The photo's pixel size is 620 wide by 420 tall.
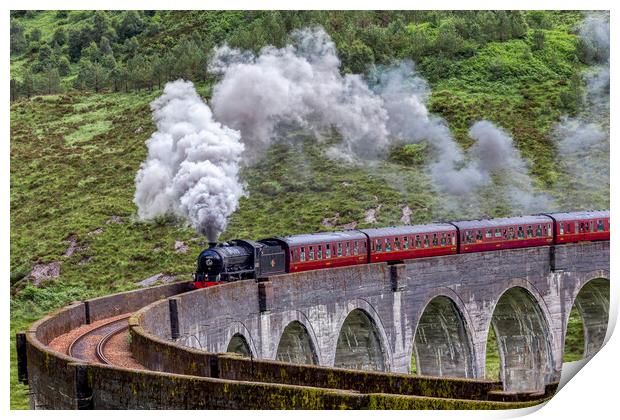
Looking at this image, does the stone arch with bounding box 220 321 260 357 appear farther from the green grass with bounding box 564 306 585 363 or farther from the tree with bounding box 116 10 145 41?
the tree with bounding box 116 10 145 41

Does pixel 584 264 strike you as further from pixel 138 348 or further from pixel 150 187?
pixel 138 348

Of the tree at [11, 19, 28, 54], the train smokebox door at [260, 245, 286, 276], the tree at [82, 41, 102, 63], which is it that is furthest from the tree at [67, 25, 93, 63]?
the train smokebox door at [260, 245, 286, 276]

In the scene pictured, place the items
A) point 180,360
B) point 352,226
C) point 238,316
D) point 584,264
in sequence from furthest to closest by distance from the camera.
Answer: point 352,226 → point 584,264 → point 238,316 → point 180,360

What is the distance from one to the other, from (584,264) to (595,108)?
24.4 m

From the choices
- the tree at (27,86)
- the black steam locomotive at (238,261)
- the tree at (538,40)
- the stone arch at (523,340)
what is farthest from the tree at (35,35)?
the tree at (538,40)

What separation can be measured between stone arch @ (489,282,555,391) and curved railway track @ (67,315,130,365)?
17.5 metres

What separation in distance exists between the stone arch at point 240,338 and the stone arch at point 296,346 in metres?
2.46

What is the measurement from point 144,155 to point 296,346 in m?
23.6

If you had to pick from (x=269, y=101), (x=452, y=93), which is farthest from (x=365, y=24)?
(x=269, y=101)

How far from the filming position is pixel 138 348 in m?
22.0

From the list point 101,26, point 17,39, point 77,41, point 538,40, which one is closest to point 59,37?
point 77,41

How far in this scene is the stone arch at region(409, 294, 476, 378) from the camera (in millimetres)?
38656

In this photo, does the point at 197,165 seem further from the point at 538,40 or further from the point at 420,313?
the point at 538,40

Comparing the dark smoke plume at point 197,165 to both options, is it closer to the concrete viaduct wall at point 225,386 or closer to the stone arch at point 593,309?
the concrete viaduct wall at point 225,386
